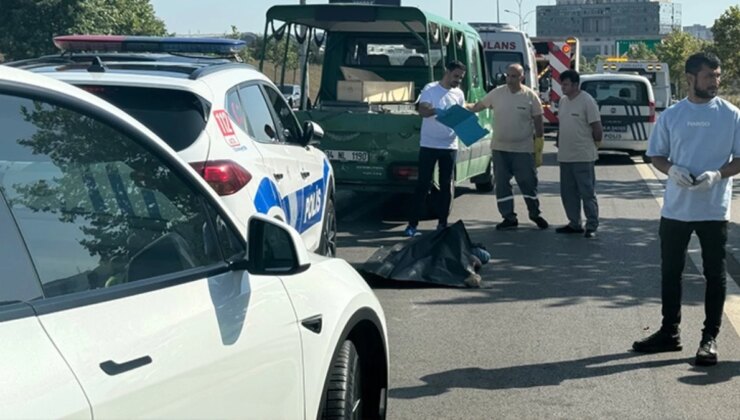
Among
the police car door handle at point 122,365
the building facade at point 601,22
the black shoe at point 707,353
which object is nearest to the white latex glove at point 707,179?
the black shoe at point 707,353

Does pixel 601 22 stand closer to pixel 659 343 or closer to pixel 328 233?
pixel 328 233

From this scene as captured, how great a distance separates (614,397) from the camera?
19.9ft

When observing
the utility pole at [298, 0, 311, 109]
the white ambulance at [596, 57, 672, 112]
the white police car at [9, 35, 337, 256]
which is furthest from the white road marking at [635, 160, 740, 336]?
the white ambulance at [596, 57, 672, 112]

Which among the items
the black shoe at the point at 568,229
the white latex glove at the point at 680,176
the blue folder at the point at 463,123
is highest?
the white latex glove at the point at 680,176

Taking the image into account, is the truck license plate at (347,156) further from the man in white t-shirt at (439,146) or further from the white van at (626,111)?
the white van at (626,111)

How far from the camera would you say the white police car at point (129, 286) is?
2.49m

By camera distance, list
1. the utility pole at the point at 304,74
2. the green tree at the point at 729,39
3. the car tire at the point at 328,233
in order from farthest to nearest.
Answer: the green tree at the point at 729,39 < the utility pole at the point at 304,74 < the car tire at the point at 328,233

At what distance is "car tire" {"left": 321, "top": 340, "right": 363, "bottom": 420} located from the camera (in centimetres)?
400

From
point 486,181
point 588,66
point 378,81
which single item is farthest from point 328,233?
point 588,66

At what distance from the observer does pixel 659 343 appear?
6957 mm

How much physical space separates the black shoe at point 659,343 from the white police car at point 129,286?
3.65 metres

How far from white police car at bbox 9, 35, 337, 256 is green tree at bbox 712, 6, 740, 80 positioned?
39.8 meters

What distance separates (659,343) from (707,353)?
15.1 inches

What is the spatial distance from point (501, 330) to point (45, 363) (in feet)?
18.1
